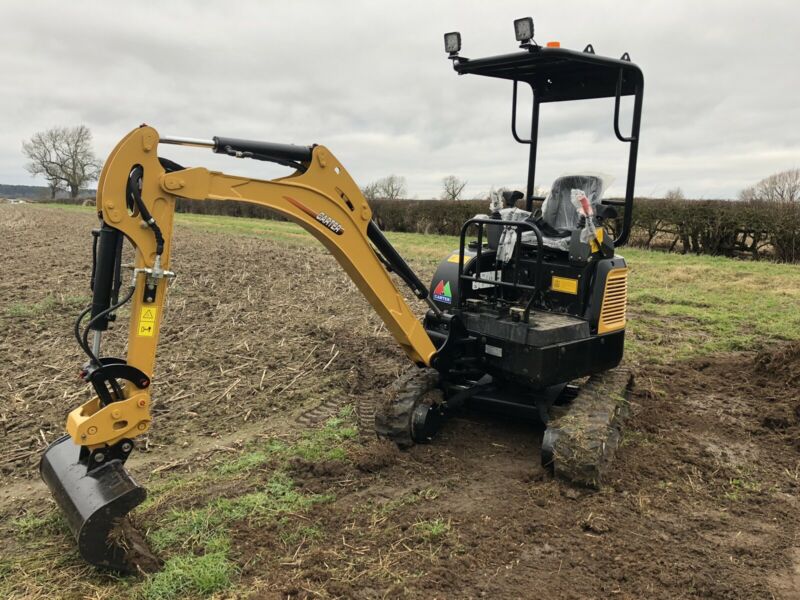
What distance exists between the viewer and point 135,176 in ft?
11.5

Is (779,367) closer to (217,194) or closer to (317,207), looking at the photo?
(317,207)


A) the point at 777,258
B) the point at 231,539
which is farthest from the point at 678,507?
the point at 777,258

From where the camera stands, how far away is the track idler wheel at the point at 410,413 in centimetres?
508

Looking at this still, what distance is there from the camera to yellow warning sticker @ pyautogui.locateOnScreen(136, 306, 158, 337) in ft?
11.8

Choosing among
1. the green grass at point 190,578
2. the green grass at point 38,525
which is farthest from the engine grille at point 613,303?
the green grass at point 38,525

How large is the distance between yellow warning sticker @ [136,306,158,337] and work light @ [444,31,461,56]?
10.6ft

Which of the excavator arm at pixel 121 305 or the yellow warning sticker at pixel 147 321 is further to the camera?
the yellow warning sticker at pixel 147 321

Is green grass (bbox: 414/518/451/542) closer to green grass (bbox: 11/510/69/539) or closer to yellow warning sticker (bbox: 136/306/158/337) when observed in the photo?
yellow warning sticker (bbox: 136/306/158/337)

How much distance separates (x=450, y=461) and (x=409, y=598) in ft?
5.78

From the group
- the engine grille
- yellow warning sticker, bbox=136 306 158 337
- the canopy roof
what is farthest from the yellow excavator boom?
the engine grille

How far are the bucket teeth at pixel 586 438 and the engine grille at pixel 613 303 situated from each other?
552 millimetres

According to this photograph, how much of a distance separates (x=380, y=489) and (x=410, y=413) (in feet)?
2.58

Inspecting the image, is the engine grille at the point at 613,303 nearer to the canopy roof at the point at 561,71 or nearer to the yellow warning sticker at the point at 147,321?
the canopy roof at the point at 561,71

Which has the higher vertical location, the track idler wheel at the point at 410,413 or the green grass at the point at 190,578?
the track idler wheel at the point at 410,413
